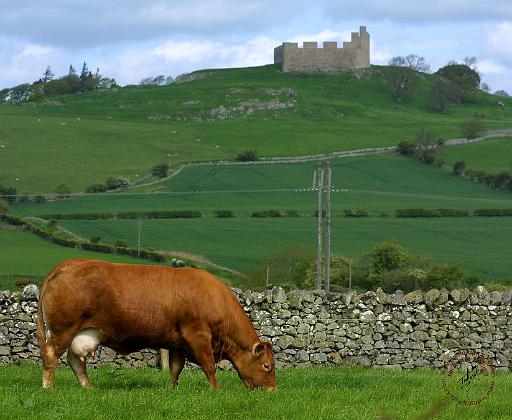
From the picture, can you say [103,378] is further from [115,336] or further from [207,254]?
[207,254]

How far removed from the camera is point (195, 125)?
15500 cm

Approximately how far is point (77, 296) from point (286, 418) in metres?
3.50

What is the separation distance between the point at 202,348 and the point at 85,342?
4.89 feet

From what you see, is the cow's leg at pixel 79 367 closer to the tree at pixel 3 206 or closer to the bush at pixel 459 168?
the tree at pixel 3 206

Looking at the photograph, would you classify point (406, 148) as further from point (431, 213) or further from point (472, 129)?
point (431, 213)

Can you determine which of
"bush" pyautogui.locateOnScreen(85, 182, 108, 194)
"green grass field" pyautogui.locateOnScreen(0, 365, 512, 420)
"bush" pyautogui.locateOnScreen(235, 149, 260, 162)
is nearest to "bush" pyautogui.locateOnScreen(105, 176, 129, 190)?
"bush" pyautogui.locateOnScreen(85, 182, 108, 194)

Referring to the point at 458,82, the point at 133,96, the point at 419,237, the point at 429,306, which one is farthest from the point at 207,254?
the point at 458,82

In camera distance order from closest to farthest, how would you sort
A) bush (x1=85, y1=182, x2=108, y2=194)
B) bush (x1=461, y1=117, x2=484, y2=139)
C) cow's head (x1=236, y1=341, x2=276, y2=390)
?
cow's head (x1=236, y1=341, x2=276, y2=390), bush (x1=85, y1=182, x2=108, y2=194), bush (x1=461, y1=117, x2=484, y2=139)

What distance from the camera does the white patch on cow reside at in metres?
13.6

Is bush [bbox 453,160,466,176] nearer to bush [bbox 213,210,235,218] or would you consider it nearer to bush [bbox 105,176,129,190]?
bush [bbox 105,176,129,190]

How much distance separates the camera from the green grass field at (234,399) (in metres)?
11.3

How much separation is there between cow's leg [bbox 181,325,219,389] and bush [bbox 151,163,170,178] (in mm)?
92494

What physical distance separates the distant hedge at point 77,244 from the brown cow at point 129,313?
44.8 meters

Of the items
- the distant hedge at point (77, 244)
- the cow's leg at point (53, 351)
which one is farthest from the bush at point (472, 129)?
the cow's leg at point (53, 351)
